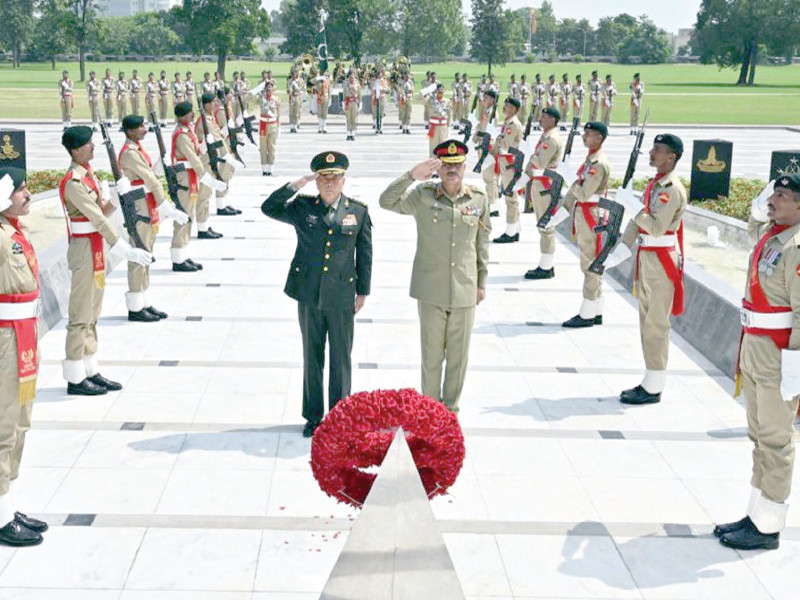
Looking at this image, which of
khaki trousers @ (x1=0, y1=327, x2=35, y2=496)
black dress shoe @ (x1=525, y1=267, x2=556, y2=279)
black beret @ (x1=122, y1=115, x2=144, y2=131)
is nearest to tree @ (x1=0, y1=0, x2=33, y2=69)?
black dress shoe @ (x1=525, y1=267, x2=556, y2=279)

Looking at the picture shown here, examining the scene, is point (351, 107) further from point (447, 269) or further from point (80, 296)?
point (447, 269)

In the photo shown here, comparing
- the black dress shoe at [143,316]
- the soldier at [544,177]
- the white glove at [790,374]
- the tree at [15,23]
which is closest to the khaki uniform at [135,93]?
the soldier at [544,177]

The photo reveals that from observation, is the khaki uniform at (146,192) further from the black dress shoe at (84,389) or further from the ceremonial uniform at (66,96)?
the ceremonial uniform at (66,96)

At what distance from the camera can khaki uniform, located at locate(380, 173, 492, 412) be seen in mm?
6625

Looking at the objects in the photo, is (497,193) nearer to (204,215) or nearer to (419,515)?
(204,215)

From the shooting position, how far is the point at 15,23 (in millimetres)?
99875

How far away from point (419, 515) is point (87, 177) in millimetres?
5164

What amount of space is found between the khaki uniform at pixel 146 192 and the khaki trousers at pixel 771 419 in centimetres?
597

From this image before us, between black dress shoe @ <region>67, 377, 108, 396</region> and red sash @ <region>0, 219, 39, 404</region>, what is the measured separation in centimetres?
234

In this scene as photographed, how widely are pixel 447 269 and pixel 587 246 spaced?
3.40 meters

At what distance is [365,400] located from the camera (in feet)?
12.0

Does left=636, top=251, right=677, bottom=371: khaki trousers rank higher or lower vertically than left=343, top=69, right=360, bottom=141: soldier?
lower

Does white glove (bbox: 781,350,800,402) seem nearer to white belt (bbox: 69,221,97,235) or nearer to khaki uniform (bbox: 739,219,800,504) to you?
khaki uniform (bbox: 739,219,800,504)

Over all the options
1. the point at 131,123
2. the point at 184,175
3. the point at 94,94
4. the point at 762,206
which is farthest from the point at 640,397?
the point at 94,94
